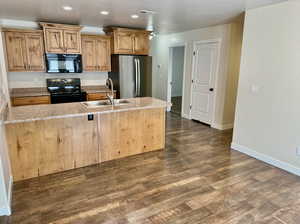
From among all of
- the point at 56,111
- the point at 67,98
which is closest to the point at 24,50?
the point at 67,98

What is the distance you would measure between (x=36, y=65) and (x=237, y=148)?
4.52 m

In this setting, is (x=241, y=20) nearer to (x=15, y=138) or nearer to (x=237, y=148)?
(x=237, y=148)

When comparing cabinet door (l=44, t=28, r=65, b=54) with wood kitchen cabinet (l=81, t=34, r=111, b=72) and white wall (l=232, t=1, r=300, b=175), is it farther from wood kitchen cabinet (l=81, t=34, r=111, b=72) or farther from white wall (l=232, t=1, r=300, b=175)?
white wall (l=232, t=1, r=300, b=175)

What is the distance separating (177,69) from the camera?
9.27m

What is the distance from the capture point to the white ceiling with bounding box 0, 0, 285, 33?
308cm

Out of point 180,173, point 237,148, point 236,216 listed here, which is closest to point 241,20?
point 237,148

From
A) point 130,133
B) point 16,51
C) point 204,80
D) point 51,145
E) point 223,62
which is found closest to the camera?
point 51,145

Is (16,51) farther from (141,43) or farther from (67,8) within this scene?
(141,43)

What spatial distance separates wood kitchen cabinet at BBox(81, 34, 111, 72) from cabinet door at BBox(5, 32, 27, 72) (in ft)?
4.05

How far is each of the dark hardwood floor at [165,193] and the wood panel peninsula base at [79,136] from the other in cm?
18

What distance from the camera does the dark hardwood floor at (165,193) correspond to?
7.02 feet

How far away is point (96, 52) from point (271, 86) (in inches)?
152

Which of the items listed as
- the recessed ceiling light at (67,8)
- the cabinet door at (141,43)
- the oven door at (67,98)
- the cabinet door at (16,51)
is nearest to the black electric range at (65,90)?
the oven door at (67,98)

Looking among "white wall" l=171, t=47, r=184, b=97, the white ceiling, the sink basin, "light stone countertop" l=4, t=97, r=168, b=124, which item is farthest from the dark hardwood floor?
"white wall" l=171, t=47, r=184, b=97
